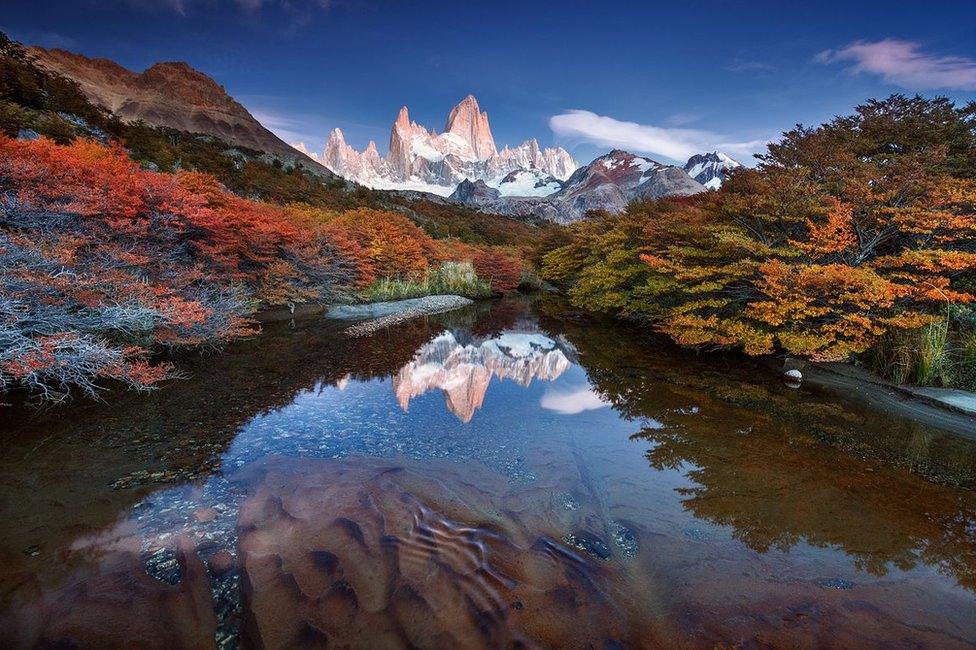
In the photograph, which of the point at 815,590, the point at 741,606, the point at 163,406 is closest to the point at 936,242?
the point at 815,590

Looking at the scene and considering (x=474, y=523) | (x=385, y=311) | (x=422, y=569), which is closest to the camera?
(x=422, y=569)

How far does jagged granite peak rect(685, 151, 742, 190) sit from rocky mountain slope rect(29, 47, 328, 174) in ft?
332

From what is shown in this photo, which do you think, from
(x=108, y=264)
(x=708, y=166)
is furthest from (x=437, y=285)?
(x=708, y=166)

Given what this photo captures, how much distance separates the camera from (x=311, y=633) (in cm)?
271

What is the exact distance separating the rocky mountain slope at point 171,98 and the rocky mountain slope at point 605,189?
47.2 m

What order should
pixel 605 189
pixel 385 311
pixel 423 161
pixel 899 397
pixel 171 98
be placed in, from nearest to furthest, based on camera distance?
pixel 899 397
pixel 385 311
pixel 171 98
pixel 605 189
pixel 423 161

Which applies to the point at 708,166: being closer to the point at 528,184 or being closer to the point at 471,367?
the point at 528,184

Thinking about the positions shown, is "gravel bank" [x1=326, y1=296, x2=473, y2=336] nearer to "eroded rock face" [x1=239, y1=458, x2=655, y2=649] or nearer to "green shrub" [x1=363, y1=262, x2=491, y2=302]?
"green shrub" [x1=363, y1=262, x2=491, y2=302]

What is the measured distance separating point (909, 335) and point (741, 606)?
28.6 ft

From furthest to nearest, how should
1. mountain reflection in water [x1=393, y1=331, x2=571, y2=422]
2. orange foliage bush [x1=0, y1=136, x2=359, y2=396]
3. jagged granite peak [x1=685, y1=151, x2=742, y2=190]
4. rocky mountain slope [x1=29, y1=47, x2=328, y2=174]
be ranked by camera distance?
1. jagged granite peak [x1=685, y1=151, x2=742, y2=190]
2. rocky mountain slope [x1=29, y1=47, x2=328, y2=174]
3. mountain reflection in water [x1=393, y1=331, x2=571, y2=422]
4. orange foliage bush [x1=0, y1=136, x2=359, y2=396]

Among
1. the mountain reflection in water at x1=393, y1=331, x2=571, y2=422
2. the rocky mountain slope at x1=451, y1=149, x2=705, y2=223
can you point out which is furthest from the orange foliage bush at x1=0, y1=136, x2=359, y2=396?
the rocky mountain slope at x1=451, y1=149, x2=705, y2=223

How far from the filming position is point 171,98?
202 feet

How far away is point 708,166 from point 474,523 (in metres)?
136

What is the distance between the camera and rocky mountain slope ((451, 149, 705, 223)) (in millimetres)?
99438
